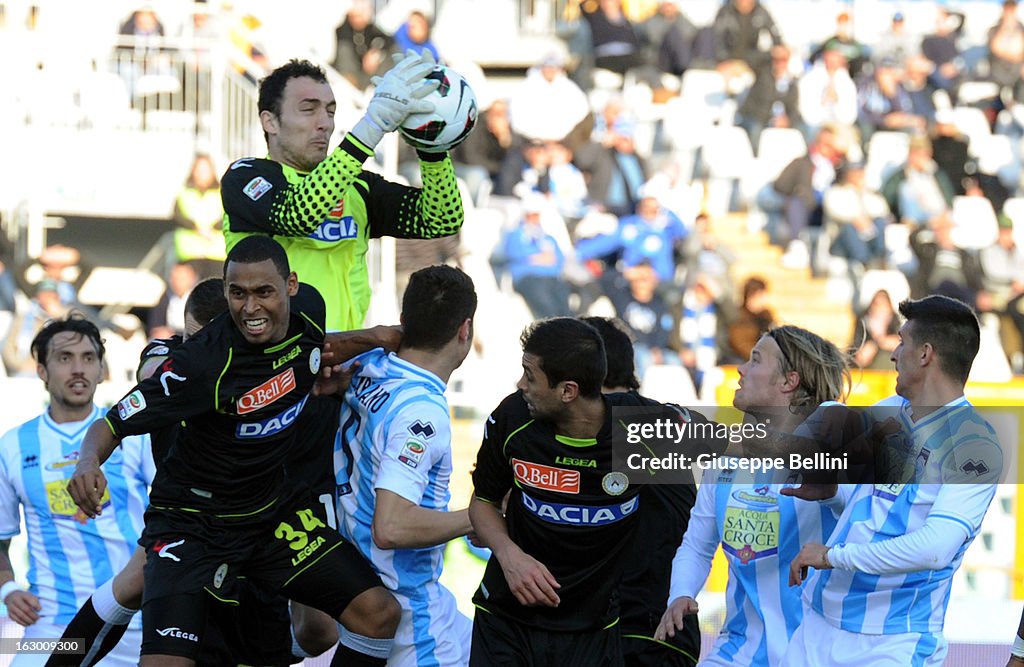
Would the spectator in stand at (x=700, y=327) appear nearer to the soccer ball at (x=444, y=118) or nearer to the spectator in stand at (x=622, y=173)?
the spectator in stand at (x=622, y=173)

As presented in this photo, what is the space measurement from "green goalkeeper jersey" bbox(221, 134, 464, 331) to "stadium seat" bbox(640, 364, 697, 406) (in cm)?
698

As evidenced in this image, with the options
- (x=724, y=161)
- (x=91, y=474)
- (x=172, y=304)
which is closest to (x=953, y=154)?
(x=724, y=161)

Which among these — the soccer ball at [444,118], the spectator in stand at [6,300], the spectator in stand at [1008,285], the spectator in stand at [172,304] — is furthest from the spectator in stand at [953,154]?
the soccer ball at [444,118]

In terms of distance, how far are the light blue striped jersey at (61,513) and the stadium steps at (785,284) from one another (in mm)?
8482

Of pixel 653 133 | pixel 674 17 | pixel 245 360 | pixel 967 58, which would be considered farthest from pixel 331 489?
pixel 967 58

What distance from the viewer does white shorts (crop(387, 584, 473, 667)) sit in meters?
4.89

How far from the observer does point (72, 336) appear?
20.8ft

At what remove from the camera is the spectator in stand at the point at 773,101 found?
15062 millimetres

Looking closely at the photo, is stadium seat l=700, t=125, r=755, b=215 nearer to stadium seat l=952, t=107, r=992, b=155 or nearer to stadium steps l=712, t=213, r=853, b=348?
stadium steps l=712, t=213, r=853, b=348

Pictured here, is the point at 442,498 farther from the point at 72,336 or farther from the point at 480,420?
the point at 480,420

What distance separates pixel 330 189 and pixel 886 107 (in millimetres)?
11938

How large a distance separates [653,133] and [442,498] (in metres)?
10.5

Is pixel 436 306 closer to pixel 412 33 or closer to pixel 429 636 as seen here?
pixel 429 636

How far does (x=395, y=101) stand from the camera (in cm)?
471
